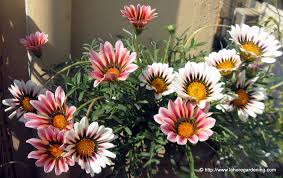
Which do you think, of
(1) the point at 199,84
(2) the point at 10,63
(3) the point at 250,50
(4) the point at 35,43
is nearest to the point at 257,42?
(3) the point at 250,50

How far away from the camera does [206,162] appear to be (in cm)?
135

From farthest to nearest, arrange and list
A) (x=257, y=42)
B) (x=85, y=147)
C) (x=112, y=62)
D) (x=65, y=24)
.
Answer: (x=65, y=24)
(x=257, y=42)
(x=112, y=62)
(x=85, y=147)

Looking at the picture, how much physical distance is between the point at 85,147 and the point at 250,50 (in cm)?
59

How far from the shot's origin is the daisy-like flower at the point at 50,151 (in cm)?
105

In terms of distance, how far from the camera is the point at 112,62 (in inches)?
46.2

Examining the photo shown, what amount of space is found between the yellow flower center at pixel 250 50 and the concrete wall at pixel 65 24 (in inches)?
26.4

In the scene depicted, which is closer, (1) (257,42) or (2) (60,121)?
(2) (60,121)

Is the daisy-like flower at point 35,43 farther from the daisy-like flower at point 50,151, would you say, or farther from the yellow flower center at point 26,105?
the daisy-like flower at point 50,151

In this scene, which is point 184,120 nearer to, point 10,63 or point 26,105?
point 26,105

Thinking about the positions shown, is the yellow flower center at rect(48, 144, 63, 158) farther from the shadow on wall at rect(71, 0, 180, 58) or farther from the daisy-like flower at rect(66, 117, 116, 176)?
the shadow on wall at rect(71, 0, 180, 58)

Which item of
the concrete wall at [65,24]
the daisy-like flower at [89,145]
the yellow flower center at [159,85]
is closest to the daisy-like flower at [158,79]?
the yellow flower center at [159,85]

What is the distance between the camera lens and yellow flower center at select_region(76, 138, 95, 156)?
1.06 meters

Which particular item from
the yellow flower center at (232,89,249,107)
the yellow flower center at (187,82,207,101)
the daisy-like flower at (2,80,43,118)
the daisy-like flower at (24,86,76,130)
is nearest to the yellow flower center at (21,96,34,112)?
the daisy-like flower at (2,80,43,118)

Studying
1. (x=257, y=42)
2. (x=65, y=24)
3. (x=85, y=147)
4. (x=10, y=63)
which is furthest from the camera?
(x=10, y=63)
